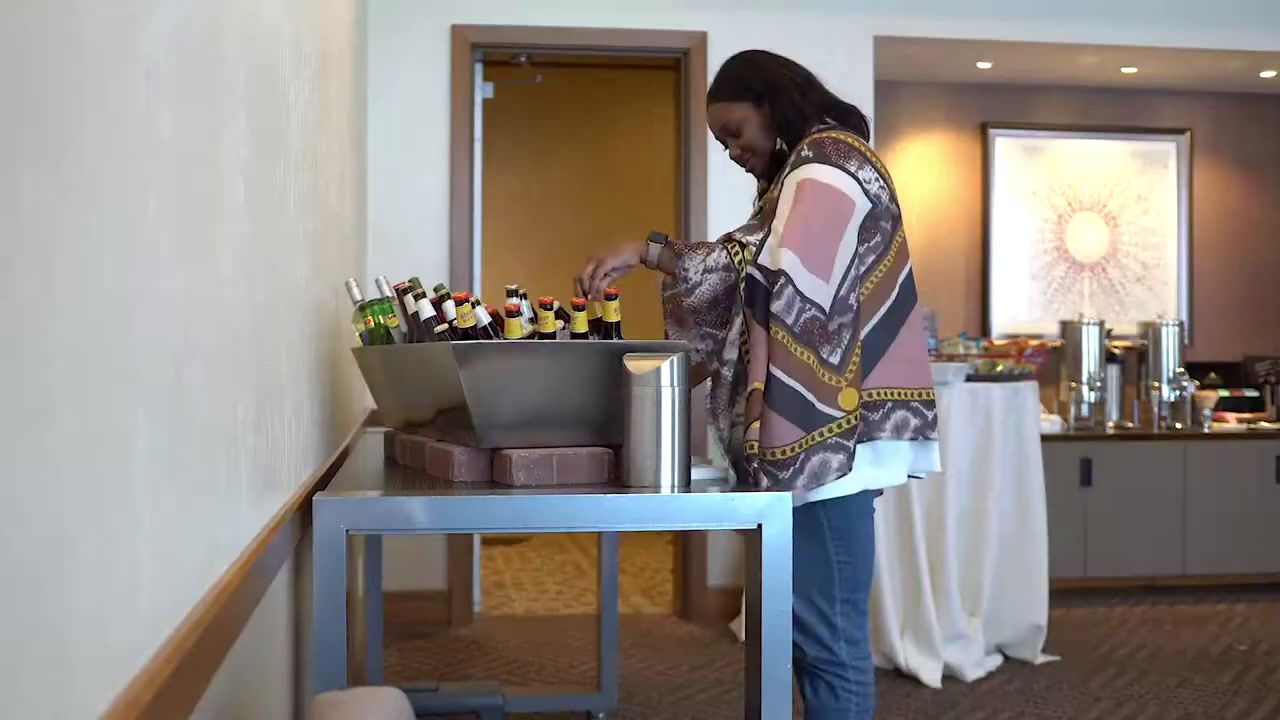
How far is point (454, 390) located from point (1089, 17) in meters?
4.00

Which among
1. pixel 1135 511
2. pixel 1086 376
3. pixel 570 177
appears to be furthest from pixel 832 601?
pixel 570 177

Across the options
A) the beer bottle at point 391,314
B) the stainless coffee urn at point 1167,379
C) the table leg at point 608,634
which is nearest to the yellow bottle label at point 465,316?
the beer bottle at point 391,314

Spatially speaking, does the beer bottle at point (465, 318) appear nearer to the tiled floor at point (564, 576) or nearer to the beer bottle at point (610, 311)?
the beer bottle at point (610, 311)

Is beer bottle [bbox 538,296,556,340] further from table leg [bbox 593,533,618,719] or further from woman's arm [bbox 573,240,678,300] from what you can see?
table leg [bbox 593,533,618,719]

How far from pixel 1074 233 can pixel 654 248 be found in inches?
171

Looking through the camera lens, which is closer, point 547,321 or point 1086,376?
point 547,321

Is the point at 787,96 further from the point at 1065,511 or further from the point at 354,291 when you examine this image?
the point at 1065,511

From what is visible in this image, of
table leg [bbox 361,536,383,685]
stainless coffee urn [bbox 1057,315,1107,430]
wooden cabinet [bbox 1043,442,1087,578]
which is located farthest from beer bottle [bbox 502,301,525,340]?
stainless coffee urn [bbox 1057,315,1107,430]

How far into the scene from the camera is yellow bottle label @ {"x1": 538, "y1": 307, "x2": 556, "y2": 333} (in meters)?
1.64

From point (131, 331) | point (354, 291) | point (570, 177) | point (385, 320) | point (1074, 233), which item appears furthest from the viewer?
point (570, 177)

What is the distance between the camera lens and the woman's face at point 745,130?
6.16 feet

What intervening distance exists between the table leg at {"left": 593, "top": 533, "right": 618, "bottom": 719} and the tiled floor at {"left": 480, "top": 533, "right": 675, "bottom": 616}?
1595 millimetres

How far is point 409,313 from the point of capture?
6.12 ft

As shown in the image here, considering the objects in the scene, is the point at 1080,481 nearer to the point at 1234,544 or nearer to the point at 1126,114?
the point at 1234,544
